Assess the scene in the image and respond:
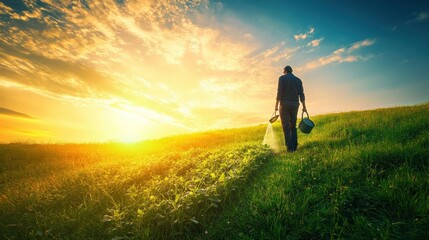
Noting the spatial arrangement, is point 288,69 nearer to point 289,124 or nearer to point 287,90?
point 287,90

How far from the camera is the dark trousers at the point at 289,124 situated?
8.59 metres

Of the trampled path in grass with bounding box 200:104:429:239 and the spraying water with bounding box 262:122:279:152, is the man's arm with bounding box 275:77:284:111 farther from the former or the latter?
the trampled path in grass with bounding box 200:104:429:239

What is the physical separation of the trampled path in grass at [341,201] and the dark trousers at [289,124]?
121 inches

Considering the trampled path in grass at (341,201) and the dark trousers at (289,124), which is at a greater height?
the dark trousers at (289,124)

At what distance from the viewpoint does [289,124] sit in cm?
884

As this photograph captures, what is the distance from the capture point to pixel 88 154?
1273 centimetres

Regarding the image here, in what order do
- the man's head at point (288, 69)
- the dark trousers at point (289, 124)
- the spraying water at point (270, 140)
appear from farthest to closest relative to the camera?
the spraying water at point (270, 140), the man's head at point (288, 69), the dark trousers at point (289, 124)

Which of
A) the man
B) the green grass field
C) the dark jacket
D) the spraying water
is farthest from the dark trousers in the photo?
the green grass field

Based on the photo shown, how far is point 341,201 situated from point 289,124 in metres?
5.52

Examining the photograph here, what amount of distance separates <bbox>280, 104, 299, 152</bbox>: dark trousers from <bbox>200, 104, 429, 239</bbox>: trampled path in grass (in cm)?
307

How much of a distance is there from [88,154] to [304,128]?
11.3 metres

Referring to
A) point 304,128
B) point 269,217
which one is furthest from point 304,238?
point 304,128

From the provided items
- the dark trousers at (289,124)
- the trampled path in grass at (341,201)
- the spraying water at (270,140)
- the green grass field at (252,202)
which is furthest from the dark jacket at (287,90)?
the trampled path in grass at (341,201)

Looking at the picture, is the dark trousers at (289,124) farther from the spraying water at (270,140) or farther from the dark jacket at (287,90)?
the spraying water at (270,140)
